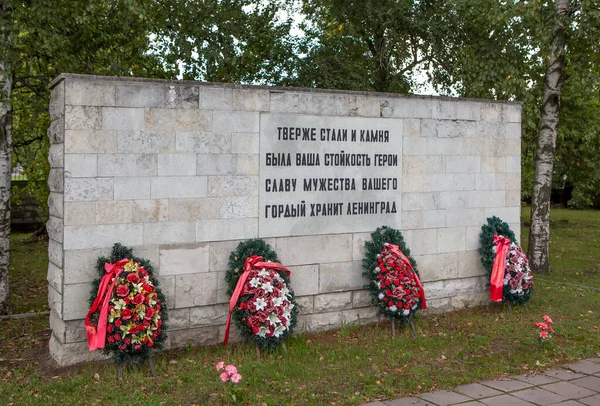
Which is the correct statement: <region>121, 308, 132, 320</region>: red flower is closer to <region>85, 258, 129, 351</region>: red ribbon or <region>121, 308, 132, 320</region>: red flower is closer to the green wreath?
<region>85, 258, 129, 351</region>: red ribbon

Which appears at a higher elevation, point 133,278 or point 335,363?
point 133,278

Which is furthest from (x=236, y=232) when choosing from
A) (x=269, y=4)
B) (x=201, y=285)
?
(x=269, y=4)

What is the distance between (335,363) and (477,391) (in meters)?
1.49

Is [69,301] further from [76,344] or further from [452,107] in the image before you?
[452,107]

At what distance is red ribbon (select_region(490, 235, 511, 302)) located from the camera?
8.74 metres

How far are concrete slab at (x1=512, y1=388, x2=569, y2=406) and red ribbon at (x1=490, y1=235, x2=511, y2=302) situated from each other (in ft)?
9.48

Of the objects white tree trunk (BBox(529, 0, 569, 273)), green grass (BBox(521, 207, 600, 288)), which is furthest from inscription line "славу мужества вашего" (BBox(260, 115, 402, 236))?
green grass (BBox(521, 207, 600, 288))

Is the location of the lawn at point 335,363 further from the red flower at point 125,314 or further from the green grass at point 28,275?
the green grass at point 28,275

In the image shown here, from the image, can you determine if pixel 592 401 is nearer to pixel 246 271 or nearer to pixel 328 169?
pixel 246 271

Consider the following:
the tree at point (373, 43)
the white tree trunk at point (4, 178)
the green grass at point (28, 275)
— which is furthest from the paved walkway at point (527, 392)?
the tree at point (373, 43)

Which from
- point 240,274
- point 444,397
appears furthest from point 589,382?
point 240,274

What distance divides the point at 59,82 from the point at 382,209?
414 centimetres

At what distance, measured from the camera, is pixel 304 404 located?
18.0ft

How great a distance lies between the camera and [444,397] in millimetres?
5723
